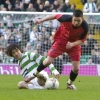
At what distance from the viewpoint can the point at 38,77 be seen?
41.8 feet

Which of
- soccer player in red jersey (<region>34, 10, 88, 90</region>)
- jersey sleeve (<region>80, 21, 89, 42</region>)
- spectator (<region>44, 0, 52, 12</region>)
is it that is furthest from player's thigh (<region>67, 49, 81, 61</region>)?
spectator (<region>44, 0, 52, 12</region>)

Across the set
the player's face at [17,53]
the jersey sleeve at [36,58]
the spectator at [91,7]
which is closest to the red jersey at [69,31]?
the jersey sleeve at [36,58]

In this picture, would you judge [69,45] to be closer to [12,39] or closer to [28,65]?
[28,65]

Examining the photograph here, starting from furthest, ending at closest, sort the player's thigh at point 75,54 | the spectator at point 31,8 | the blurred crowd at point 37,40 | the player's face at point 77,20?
the spectator at point 31,8 → the blurred crowd at point 37,40 → the player's thigh at point 75,54 → the player's face at point 77,20

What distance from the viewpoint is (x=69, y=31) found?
12602mm

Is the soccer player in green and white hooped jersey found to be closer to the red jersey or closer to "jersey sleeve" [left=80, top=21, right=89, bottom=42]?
the red jersey

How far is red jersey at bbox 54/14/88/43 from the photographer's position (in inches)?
490

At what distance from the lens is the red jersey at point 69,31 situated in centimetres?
1245

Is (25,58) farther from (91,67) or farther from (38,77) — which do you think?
(91,67)

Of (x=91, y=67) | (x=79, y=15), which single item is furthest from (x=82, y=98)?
(x=91, y=67)

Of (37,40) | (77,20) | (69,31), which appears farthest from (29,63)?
(37,40)

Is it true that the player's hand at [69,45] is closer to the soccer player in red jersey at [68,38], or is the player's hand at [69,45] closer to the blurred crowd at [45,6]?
the soccer player in red jersey at [68,38]

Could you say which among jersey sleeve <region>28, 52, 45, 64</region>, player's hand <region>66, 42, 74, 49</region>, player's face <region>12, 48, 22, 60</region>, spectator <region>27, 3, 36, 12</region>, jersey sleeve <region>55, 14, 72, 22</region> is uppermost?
Answer: jersey sleeve <region>55, 14, 72, 22</region>

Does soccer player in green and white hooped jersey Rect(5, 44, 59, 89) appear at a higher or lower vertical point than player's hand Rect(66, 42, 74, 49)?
lower
